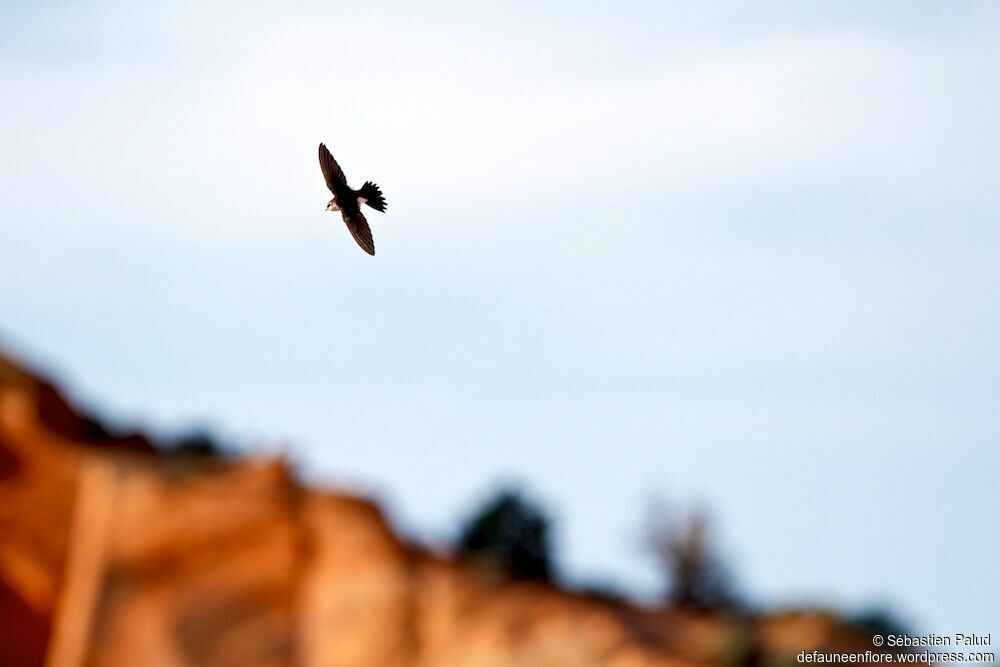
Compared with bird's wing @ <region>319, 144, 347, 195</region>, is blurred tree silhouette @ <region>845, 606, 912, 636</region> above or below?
below

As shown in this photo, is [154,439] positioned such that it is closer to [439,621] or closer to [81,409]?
[81,409]

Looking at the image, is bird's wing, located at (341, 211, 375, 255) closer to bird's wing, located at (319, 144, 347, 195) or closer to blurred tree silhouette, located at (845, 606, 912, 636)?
bird's wing, located at (319, 144, 347, 195)

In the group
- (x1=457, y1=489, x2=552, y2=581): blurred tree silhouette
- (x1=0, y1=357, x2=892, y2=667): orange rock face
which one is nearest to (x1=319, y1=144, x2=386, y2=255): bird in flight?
(x1=0, y1=357, x2=892, y2=667): orange rock face

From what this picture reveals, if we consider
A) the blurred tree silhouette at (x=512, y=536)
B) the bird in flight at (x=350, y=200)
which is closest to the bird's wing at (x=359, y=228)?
the bird in flight at (x=350, y=200)

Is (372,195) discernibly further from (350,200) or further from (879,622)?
(879,622)

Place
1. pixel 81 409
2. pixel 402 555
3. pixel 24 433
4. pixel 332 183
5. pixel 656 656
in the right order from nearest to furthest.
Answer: pixel 332 183 → pixel 656 656 → pixel 402 555 → pixel 24 433 → pixel 81 409

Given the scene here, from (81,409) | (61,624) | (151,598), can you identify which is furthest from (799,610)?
(81,409)

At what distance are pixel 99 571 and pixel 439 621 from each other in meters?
4.19

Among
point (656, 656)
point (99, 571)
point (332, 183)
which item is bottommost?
point (656, 656)

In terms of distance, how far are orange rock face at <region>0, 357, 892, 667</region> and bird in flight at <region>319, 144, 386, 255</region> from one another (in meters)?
4.95

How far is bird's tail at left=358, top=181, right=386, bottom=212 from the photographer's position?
13.5 m

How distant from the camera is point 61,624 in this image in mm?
19953

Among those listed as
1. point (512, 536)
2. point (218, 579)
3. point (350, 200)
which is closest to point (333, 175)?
point (350, 200)

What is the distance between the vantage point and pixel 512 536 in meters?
20.7
